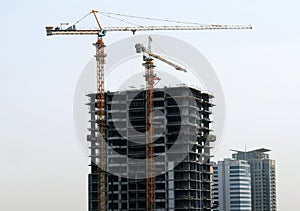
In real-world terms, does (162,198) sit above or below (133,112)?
below

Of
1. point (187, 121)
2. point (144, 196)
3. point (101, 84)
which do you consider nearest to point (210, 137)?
point (187, 121)

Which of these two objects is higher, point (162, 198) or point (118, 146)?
point (118, 146)

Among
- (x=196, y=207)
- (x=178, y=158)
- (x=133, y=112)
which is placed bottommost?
(x=196, y=207)

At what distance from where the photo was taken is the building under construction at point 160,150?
586 feet

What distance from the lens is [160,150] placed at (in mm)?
181000

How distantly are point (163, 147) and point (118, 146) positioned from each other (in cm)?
1275

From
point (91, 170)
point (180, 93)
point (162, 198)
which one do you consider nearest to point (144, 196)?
point (162, 198)

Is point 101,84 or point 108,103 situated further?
point 108,103

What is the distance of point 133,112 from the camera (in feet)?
615

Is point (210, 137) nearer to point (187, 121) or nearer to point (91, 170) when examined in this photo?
point (187, 121)

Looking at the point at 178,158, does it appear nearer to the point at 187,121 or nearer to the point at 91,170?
the point at 187,121

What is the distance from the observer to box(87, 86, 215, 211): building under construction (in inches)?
7037

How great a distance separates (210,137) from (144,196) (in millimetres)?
25359

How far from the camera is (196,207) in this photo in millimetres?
178500
